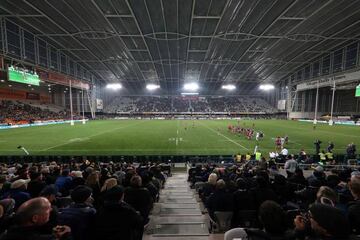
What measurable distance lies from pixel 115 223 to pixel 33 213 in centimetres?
105

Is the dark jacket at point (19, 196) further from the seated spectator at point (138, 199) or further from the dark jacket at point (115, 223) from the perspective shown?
the dark jacket at point (115, 223)

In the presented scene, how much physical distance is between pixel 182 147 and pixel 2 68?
93.2 ft

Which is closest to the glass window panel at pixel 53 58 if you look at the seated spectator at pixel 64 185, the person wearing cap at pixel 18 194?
the seated spectator at pixel 64 185

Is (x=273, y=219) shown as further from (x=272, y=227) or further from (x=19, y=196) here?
(x=19, y=196)

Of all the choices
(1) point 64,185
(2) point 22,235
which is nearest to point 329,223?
(2) point 22,235

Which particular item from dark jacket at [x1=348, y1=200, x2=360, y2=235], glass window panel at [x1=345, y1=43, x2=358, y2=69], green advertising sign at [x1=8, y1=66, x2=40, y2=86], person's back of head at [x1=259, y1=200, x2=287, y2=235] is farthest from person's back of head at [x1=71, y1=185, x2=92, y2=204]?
glass window panel at [x1=345, y1=43, x2=358, y2=69]

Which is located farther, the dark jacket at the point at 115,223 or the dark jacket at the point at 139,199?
the dark jacket at the point at 139,199

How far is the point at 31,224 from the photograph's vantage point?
2521 mm

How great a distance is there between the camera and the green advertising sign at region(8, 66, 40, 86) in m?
30.4

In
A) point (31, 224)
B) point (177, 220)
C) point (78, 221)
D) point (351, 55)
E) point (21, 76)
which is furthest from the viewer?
point (351, 55)

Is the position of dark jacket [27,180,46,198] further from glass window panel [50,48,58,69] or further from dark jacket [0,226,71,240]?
glass window panel [50,48,58,69]

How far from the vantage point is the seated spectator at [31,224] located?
7.70 feet

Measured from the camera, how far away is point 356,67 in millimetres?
44750

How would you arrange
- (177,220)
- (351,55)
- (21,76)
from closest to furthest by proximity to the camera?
(177,220) → (21,76) → (351,55)
